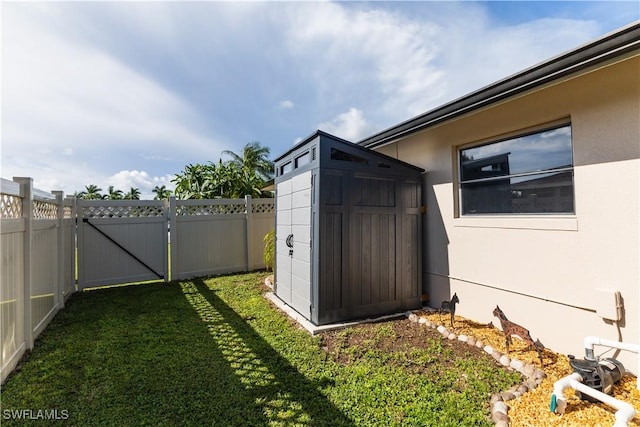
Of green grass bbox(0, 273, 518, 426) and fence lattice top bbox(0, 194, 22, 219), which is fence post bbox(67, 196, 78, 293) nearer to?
green grass bbox(0, 273, 518, 426)

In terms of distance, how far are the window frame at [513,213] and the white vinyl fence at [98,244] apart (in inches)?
217

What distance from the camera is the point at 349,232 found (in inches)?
163

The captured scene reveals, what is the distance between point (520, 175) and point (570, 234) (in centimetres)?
93

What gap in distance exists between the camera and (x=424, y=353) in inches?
130

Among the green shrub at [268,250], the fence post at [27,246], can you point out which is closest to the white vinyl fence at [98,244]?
the fence post at [27,246]

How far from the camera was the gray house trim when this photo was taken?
2.16 m

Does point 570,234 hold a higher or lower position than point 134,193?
lower

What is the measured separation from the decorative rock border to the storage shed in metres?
1.04

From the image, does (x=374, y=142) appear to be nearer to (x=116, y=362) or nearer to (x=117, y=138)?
(x=116, y=362)

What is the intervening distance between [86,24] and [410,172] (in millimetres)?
5634

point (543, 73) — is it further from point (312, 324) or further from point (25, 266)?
point (25, 266)

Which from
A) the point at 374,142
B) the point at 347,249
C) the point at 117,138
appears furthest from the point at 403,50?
the point at 117,138

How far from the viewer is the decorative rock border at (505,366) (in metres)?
2.19

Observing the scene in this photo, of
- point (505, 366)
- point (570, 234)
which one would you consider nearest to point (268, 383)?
point (505, 366)
